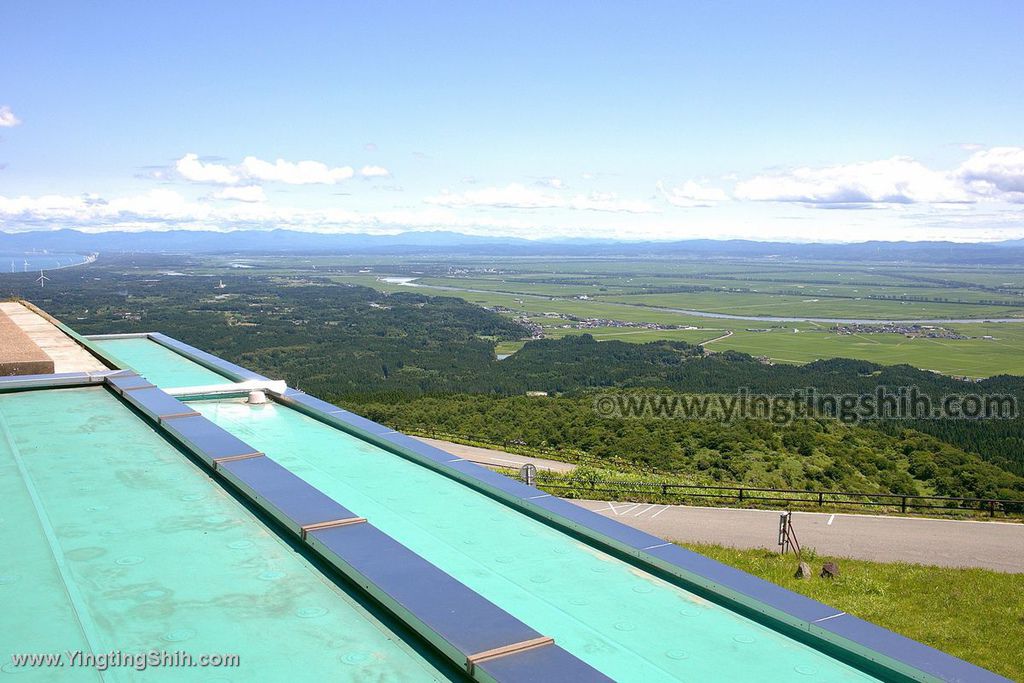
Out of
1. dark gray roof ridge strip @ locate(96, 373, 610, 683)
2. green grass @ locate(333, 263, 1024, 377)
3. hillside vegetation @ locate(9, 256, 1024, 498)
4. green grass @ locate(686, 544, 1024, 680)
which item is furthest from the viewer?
green grass @ locate(333, 263, 1024, 377)

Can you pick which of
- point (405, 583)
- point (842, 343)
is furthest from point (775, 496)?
point (842, 343)

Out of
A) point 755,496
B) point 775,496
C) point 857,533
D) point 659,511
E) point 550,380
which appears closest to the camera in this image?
point 857,533

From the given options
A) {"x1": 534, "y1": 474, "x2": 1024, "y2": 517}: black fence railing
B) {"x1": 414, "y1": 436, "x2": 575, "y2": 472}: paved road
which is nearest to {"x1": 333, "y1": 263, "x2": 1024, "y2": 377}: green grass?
{"x1": 414, "y1": 436, "x2": 575, "y2": 472}: paved road

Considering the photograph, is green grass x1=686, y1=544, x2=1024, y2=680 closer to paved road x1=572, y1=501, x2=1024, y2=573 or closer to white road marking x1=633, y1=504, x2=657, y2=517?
paved road x1=572, y1=501, x2=1024, y2=573

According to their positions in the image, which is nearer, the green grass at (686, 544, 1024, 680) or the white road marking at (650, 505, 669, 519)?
the green grass at (686, 544, 1024, 680)

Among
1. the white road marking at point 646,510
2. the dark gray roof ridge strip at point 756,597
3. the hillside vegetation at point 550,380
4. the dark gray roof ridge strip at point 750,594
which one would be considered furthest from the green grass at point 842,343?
the dark gray roof ridge strip at point 756,597

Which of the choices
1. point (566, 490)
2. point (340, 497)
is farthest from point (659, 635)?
point (566, 490)

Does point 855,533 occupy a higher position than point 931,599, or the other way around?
point 931,599

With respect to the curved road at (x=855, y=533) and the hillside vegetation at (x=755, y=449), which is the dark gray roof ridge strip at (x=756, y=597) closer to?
the curved road at (x=855, y=533)

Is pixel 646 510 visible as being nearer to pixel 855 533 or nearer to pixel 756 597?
pixel 855 533
